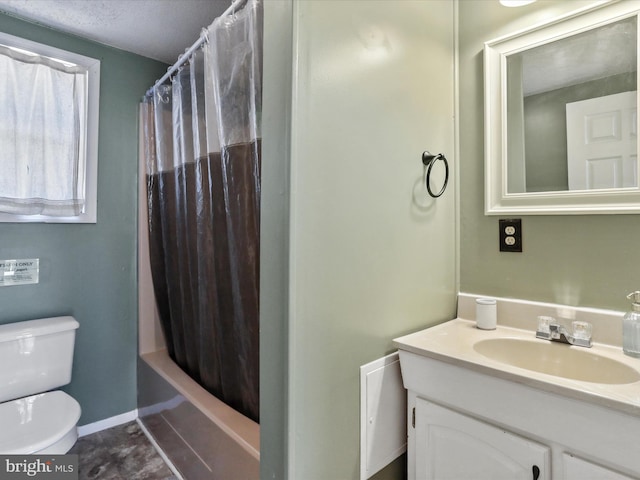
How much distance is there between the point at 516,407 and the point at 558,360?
13.5 inches

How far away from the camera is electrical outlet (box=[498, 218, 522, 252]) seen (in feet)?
4.09

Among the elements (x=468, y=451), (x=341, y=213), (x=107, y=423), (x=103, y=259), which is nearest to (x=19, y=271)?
(x=103, y=259)

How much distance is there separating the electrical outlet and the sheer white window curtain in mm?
2189

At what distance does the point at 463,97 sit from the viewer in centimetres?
140

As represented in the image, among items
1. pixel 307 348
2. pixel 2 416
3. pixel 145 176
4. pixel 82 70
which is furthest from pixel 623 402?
pixel 82 70

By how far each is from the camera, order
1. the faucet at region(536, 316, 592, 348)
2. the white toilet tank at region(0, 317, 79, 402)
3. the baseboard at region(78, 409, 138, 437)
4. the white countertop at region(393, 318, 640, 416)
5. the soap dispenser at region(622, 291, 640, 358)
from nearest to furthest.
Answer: the white countertop at region(393, 318, 640, 416), the soap dispenser at region(622, 291, 640, 358), the faucet at region(536, 316, 592, 348), the white toilet tank at region(0, 317, 79, 402), the baseboard at region(78, 409, 138, 437)

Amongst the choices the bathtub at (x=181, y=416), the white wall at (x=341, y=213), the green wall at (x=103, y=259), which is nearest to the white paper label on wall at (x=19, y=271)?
the green wall at (x=103, y=259)

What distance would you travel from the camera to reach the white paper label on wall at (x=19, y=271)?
1739 millimetres

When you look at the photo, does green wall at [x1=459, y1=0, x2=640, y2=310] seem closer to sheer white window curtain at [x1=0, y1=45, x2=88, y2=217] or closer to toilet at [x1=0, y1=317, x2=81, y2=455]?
toilet at [x1=0, y1=317, x2=81, y2=455]

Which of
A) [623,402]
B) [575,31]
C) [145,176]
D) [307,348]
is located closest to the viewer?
[623,402]

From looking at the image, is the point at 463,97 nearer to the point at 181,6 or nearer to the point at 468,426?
the point at 468,426

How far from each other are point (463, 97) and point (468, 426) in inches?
48.3

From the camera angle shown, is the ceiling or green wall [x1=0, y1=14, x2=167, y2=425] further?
green wall [x1=0, y1=14, x2=167, y2=425]

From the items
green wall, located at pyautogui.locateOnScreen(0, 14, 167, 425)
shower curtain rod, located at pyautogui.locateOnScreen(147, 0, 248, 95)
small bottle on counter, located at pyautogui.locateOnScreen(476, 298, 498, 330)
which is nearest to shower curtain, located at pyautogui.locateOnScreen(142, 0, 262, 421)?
shower curtain rod, located at pyautogui.locateOnScreen(147, 0, 248, 95)
